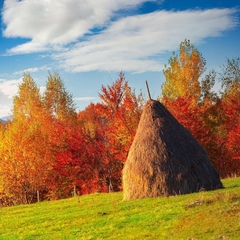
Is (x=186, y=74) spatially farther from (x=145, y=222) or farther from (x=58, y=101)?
(x=145, y=222)

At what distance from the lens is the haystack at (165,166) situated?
2177 centimetres

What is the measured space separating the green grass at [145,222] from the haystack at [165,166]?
62.0 inches

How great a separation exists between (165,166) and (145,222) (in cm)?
707

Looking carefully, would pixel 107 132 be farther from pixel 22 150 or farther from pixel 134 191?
pixel 134 191

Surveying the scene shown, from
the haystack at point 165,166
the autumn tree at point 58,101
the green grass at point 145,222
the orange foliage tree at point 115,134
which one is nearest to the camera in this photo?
the green grass at point 145,222

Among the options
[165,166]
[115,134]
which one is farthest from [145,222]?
[115,134]

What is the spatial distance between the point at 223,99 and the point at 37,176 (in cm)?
2897

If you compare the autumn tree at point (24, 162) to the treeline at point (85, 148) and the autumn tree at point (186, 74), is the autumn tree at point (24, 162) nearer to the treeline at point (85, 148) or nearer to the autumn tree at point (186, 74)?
the treeline at point (85, 148)

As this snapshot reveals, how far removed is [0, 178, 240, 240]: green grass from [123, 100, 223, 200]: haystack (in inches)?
62.0

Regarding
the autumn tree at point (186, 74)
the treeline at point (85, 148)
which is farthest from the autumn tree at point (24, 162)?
the autumn tree at point (186, 74)

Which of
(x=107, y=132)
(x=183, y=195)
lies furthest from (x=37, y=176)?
(x=183, y=195)

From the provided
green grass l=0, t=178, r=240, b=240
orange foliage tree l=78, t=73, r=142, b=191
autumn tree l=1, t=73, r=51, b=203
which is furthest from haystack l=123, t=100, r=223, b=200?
autumn tree l=1, t=73, r=51, b=203

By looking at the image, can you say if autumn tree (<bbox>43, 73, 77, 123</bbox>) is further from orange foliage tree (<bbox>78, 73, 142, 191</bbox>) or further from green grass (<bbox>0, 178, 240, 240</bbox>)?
green grass (<bbox>0, 178, 240, 240</bbox>)

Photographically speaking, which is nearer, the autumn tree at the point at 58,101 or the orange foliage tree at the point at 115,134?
the orange foliage tree at the point at 115,134
